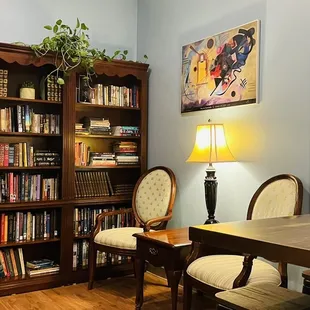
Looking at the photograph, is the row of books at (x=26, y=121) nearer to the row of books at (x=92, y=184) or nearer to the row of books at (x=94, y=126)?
the row of books at (x=94, y=126)

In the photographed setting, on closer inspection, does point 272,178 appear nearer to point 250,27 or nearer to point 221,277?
point 221,277

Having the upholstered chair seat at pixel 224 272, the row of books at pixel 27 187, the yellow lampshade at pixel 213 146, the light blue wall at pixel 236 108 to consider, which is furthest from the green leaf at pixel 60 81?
the upholstered chair seat at pixel 224 272

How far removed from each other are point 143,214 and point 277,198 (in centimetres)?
141

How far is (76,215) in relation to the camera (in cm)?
400

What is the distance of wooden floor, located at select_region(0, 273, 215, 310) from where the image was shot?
10.9 feet

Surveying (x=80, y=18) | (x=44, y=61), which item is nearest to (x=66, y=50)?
(x=44, y=61)

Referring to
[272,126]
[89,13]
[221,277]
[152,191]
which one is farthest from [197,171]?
[89,13]

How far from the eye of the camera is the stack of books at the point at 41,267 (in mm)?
3742

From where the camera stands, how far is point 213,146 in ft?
10.8

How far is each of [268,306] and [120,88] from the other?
284 cm

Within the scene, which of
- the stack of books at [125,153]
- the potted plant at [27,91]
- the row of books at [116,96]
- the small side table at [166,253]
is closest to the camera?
the small side table at [166,253]

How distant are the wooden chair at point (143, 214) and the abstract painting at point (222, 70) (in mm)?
666

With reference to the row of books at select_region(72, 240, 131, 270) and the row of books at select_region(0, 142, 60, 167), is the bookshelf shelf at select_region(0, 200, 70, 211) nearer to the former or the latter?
the row of books at select_region(0, 142, 60, 167)

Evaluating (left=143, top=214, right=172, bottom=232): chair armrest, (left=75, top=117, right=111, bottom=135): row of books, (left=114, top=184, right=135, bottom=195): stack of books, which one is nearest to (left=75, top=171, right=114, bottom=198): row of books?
(left=114, top=184, right=135, bottom=195): stack of books
